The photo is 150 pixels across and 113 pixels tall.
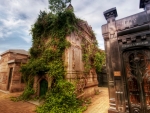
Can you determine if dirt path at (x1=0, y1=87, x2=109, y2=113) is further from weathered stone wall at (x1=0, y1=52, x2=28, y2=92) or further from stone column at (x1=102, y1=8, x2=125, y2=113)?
weathered stone wall at (x1=0, y1=52, x2=28, y2=92)

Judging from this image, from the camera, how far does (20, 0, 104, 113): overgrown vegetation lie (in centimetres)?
711

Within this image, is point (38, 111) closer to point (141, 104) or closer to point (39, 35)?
point (141, 104)

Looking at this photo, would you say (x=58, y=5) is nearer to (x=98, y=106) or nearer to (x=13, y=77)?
(x=98, y=106)

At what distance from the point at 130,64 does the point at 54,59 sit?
252 inches

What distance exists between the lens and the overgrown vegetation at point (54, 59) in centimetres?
711

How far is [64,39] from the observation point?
9.27 m

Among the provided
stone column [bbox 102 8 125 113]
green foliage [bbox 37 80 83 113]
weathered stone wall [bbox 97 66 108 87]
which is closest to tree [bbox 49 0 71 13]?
stone column [bbox 102 8 125 113]

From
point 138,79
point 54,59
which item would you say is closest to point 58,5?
point 54,59

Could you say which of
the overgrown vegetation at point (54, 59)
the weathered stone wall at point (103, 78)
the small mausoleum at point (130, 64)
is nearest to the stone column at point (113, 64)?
the small mausoleum at point (130, 64)

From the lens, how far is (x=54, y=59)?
29.8 ft

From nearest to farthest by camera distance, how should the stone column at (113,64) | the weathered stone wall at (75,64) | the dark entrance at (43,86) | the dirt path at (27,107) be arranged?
the stone column at (113,64), the dirt path at (27,107), the weathered stone wall at (75,64), the dark entrance at (43,86)

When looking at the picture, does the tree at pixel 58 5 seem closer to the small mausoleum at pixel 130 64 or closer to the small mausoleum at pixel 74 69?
the small mausoleum at pixel 74 69

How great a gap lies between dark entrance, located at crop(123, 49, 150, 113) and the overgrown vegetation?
351cm

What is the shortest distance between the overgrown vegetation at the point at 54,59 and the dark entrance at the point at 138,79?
351cm
